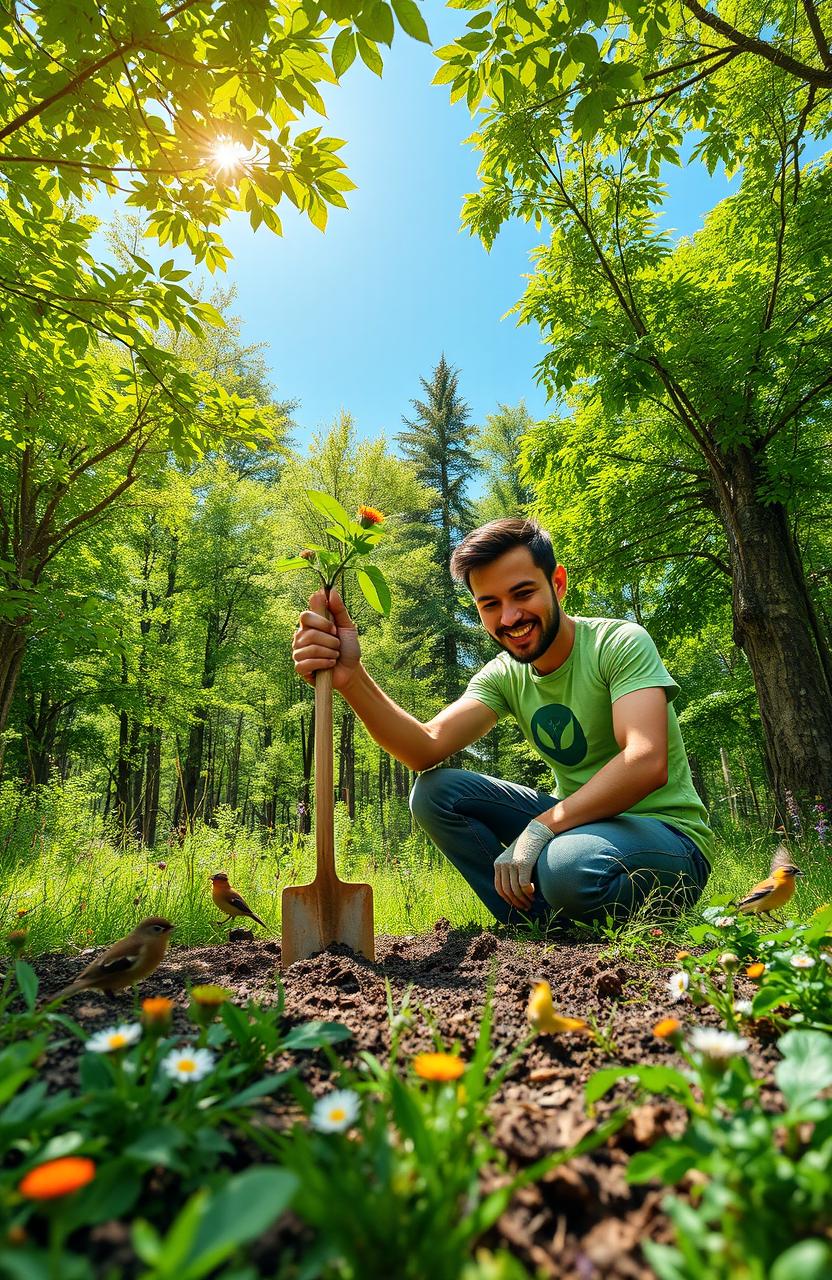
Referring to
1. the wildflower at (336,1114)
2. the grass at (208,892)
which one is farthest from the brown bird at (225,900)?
the wildflower at (336,1114)

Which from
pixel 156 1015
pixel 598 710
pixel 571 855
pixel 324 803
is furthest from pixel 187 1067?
pixel 598 710

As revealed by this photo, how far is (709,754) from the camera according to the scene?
8.46 metres

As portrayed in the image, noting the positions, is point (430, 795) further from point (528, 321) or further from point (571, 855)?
Answer: point (528, 321)

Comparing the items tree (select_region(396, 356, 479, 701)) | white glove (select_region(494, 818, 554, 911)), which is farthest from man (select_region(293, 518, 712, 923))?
tree (select_region(396, 356, 479, 701))

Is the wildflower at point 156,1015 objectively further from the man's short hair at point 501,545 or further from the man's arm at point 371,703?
the man's short hair at point 501,545

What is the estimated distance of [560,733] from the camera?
8.39 ft

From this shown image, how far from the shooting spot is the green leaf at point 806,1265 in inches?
14.8

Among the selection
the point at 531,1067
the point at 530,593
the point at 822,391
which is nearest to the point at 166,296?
the point at 530,593

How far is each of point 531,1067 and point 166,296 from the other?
254 cm

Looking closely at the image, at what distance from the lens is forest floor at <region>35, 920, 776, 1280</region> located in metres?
0.53

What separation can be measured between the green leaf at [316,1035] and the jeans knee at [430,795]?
1.77 metres

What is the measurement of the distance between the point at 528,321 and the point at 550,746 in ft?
12.1

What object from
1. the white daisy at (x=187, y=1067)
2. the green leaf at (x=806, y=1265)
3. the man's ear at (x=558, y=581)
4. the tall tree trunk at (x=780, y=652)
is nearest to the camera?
the green leaf at (x=806, y=1265)

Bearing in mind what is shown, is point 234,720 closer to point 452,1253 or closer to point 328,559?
point 328,559
